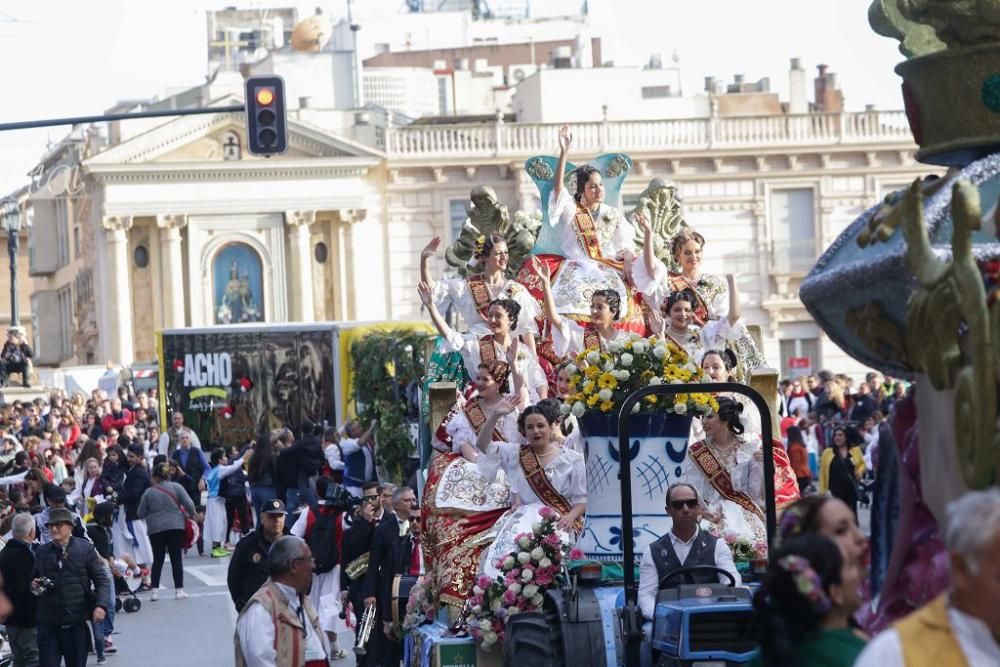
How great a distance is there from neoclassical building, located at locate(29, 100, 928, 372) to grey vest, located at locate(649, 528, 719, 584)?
55659mm

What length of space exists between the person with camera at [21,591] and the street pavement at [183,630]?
2578 mm

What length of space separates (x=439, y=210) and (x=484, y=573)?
56.2 metres

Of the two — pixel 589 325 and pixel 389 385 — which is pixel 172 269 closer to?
pixel 389 385

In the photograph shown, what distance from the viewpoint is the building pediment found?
6762 centimetres

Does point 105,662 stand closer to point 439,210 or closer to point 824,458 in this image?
point 824,458

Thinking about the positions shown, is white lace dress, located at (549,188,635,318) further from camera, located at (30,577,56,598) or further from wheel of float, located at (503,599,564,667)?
wheel of float, located at (503,599,564,667)

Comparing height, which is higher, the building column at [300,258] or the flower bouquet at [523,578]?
the building column at [300,258]

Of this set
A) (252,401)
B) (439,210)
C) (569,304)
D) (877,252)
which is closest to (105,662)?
(569,304)

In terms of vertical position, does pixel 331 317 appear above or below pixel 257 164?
below

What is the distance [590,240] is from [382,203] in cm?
5414

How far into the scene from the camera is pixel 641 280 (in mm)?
14328

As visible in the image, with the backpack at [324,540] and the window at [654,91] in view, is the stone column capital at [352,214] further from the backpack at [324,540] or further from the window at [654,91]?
the backpack at [324,540]

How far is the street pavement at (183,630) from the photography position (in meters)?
18.3

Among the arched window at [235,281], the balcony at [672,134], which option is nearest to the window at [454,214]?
the balcony at [672,134]
